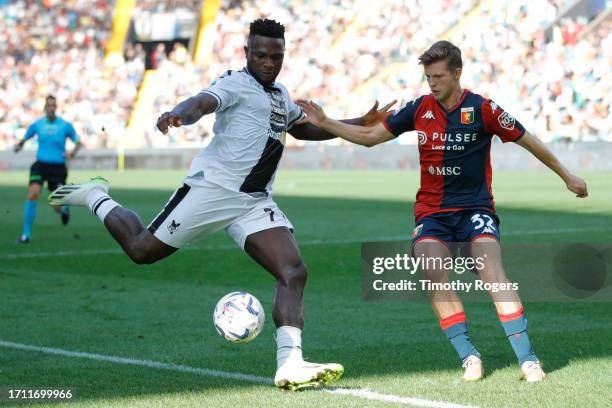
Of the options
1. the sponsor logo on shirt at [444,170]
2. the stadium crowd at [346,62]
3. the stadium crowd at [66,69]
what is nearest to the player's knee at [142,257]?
the sponsor logo on shirt at [444,170]

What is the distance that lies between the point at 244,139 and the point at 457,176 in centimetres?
125

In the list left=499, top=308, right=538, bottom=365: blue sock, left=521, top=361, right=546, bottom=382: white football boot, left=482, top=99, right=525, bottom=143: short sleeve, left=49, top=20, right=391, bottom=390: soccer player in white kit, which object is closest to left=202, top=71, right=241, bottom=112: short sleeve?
left=49, top=20, right=391, bottom=390: soccer player in white kit

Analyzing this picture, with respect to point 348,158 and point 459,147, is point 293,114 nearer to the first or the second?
point 459,147

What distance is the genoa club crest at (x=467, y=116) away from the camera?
642 centimetres

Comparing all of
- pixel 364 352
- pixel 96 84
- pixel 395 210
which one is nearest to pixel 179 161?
pixel 96 84

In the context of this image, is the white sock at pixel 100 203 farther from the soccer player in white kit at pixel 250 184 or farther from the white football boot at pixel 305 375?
the white football boot at pixel 305 375

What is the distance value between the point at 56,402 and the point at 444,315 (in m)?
2.20

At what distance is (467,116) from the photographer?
6426 mm

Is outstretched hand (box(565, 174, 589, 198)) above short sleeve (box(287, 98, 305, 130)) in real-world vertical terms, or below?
below

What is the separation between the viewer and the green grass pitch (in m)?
5.86

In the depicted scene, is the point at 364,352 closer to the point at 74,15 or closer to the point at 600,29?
the point at 600,29

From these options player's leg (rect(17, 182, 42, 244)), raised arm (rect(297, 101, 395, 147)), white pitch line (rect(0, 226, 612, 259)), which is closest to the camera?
raised arm (rect(297, 101, 395, 147))

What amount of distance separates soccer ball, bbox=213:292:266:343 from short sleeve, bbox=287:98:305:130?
3.99 feet

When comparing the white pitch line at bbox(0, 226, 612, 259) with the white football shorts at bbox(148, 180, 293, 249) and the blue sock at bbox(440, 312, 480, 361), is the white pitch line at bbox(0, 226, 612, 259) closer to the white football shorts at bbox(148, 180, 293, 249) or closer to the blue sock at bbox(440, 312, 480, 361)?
the white football shorts at bbox(148, 180, 293, 249)
